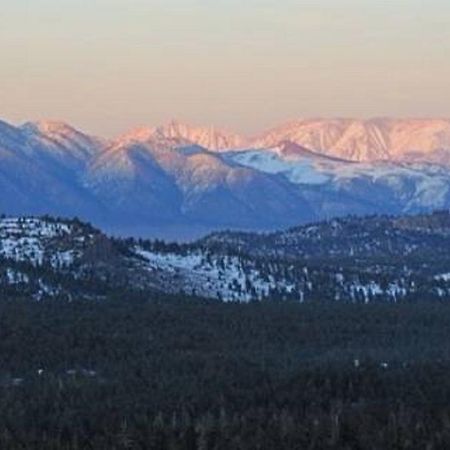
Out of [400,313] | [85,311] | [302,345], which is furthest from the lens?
[400,313]

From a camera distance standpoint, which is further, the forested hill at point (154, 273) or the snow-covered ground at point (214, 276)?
the snow-covered ground at point (214, 276)

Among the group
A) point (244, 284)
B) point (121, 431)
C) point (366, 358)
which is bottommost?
point (121, 431)

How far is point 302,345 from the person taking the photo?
102 m

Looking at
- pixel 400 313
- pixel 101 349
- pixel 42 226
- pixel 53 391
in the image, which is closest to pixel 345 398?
pixel 53 391

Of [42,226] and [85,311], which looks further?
[42,226]

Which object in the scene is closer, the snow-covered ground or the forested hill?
the forested hill

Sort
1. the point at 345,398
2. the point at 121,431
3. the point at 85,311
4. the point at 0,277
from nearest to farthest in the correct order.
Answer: the point at 121,431 → the point at 345,398 → the point at 85,311 → the point at 0,277

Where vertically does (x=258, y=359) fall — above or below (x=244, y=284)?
below

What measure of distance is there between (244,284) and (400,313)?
41560 mm

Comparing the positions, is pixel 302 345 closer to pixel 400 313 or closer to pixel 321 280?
pixel 400 313

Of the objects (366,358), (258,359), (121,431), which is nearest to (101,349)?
(258,359)

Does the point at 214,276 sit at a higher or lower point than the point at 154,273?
higher

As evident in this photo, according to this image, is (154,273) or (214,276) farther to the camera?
(214,276)

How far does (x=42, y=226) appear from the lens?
179 meters
